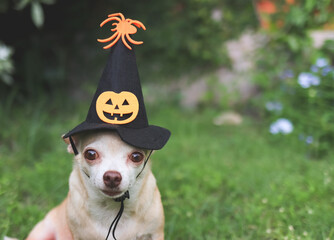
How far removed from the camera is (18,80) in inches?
213

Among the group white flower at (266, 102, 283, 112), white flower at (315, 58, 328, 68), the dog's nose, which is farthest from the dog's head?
white flower at (315, 58, 328, 68)

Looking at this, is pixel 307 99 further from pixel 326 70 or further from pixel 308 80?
pixel 326 70

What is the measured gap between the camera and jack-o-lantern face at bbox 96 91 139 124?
178cm

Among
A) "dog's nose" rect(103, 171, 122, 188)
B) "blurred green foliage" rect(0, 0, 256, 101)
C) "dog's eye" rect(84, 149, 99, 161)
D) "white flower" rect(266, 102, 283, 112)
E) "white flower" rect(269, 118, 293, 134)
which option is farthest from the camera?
"blurred green foliage" rect(0, 0, 256, 101)

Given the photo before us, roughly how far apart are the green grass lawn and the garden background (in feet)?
0.04

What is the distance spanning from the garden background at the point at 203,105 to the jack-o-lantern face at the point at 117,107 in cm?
122

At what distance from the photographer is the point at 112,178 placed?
1.69 meters

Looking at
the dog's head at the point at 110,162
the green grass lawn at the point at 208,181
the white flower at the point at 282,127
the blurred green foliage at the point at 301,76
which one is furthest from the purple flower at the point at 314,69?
the dog's head at the point at 110,162

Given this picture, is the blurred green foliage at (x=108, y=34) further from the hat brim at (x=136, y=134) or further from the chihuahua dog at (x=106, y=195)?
the hat brim at (x=136, y=134)

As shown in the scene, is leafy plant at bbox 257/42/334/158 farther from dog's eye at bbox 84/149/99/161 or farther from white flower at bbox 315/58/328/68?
dog's eye at bbox 84/149/99/161

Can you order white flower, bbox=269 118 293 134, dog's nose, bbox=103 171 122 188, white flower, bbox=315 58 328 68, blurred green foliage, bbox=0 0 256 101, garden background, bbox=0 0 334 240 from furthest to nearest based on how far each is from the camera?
blurred green foliage, bbox=0 0 256 101 < white flower, bbox=315 58 328 68 < white flower, bbox=269 118 293 134 < garden background, bbox=0 0 334 240 < dog's nose, bbox=103 171 122 188

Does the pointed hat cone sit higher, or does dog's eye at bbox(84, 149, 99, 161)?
the pointed hat cone

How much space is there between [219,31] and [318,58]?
161 centimetres

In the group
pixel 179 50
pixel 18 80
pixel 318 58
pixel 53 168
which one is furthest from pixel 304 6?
pixel 18 80
